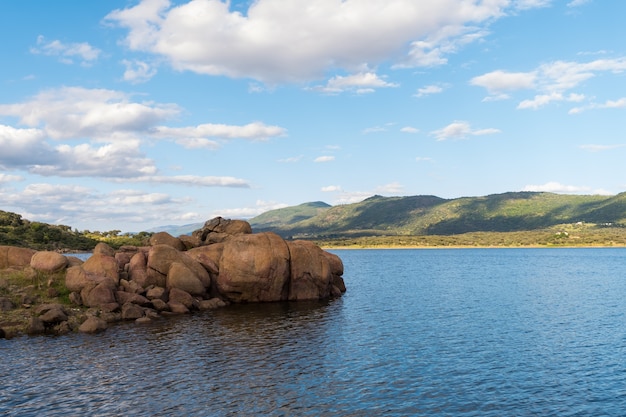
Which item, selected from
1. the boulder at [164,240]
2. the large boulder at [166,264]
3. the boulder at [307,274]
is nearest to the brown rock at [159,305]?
the large boulder at [166,264]

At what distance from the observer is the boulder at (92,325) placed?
142 feet

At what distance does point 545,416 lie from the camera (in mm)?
23422

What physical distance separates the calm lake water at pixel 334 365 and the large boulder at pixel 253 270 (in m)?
4.51

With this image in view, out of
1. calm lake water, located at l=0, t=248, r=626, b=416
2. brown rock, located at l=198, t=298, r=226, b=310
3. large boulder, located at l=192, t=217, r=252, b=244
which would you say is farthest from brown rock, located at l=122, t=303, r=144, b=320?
large boulder, located at l=192, t=217, r=252, b=244

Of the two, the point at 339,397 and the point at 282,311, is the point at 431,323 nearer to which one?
the point at 282,311

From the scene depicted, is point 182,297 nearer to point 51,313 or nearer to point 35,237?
point 51,313

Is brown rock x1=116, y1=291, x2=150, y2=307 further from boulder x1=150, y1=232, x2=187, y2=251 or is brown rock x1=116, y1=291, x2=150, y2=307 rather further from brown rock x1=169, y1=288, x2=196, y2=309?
boulder x1=150, y1=232, x2=187, y2=251

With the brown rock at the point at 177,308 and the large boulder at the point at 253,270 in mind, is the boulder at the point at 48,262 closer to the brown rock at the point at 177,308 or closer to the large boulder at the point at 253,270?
the brown rock at the point at 177,308

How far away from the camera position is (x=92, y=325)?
43.6 meters

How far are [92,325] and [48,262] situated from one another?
15.7 m

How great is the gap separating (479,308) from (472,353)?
914 inches

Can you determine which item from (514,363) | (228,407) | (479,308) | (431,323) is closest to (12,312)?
(228,407)

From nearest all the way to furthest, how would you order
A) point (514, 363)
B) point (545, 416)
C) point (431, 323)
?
point (545, 416), point (514, 363), point (431, 323)

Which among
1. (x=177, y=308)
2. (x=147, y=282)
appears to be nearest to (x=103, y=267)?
(x=147, y=282)
